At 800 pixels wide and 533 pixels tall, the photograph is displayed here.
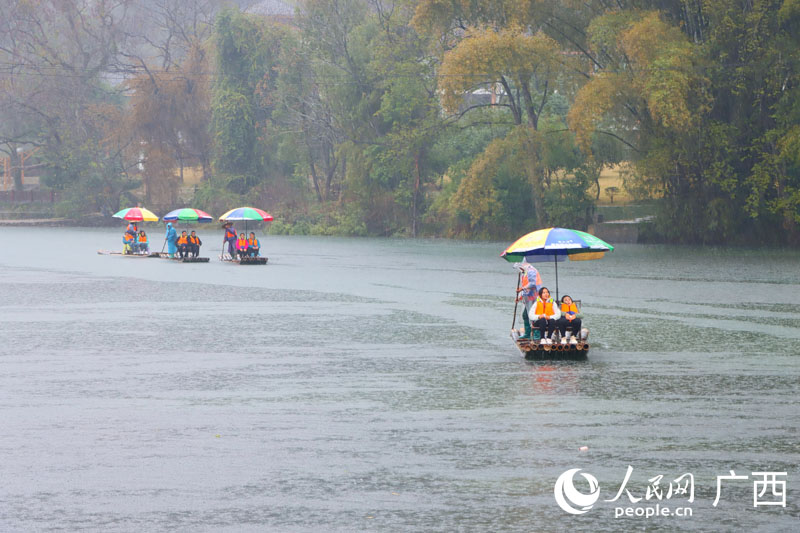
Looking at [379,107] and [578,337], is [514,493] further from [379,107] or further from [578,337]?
[379,107]

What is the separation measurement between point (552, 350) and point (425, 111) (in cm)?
5481

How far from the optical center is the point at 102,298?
28.8 m

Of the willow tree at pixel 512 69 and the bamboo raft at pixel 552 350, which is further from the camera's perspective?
the willow tree at pixel 512 69

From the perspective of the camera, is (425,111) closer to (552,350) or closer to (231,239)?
(231,239)

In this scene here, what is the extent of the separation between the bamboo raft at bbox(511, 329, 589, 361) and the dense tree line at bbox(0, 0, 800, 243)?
1356 inches

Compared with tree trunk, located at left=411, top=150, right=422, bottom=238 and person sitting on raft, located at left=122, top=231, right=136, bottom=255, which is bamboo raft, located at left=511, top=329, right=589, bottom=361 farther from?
tree trunk, located at left=411, top=150, right=422, bottom=238

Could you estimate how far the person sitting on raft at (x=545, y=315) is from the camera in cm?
1720

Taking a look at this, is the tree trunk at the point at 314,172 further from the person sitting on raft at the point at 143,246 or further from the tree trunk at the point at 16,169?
the person sitting on raft at the point at 143,246

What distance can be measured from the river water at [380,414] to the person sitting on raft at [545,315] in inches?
25.2

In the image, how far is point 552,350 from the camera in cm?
1725

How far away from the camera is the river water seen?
8914 mm

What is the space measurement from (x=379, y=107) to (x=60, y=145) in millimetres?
32712

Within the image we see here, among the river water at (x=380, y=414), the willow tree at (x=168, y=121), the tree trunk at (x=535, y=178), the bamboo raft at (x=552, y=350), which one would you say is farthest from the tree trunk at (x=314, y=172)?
the bamboo raft at (x=552, y=350)

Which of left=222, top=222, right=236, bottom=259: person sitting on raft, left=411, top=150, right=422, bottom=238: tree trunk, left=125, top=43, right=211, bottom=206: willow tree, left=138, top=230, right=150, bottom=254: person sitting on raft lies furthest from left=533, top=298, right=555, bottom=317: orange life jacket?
left=125, top=43, right=211, bottom=206: willow tree
